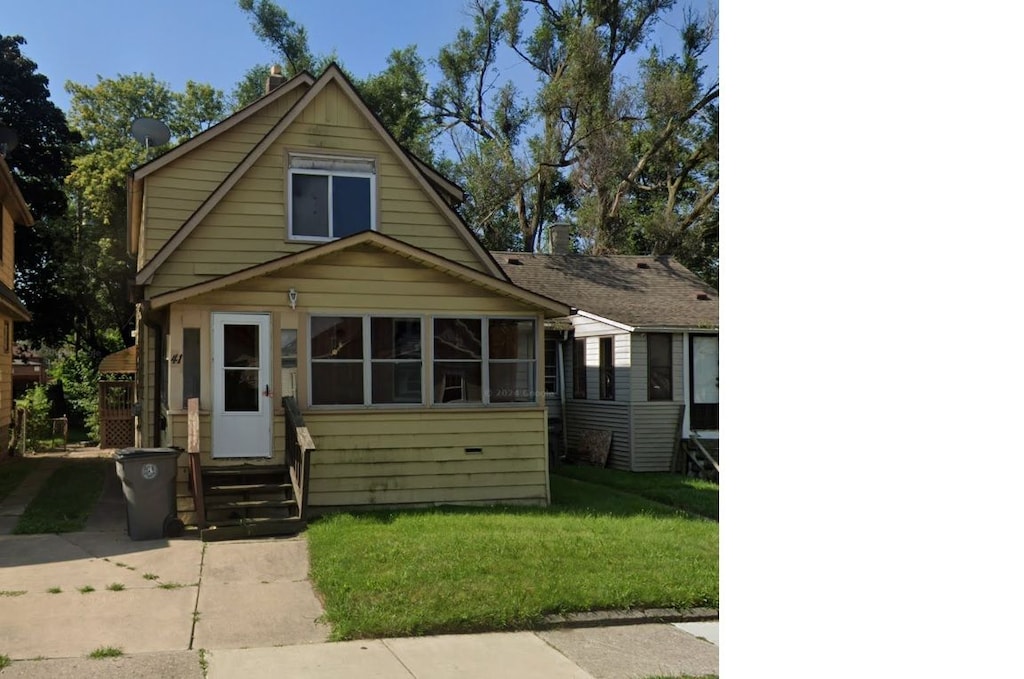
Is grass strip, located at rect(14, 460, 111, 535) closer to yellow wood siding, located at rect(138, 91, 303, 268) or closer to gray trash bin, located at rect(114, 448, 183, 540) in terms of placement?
gray trash bin, located at rect(114, 448, 183, 540)

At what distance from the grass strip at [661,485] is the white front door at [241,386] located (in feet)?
21.0

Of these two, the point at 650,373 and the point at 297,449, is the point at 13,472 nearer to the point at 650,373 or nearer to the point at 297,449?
the point at 297,449

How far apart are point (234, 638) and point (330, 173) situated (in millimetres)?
8962

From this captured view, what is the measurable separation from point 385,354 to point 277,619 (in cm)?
569

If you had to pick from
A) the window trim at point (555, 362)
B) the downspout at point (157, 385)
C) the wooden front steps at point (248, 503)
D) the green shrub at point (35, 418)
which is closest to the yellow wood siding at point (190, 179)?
the downspout at point (157, 385)

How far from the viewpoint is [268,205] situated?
1364 centimetres

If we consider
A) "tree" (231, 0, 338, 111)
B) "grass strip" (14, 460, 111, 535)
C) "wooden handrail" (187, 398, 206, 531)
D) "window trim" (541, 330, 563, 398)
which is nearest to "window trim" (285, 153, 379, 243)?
"wooden handrail" (187, 398, 206, 531)

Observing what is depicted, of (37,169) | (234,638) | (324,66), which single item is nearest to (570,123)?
(324,66)

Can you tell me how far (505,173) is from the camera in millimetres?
33000

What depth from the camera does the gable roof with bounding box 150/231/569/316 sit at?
11.3 m

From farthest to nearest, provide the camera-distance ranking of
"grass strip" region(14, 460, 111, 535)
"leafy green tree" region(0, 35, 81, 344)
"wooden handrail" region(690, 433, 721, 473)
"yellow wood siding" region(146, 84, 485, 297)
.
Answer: "leafy green tree" region(0, 35, 81, 344) < "wooden handrail" region(690, 433, 721, 473) < "yellow wood siding" region(146, 84, 485, 297) < "grass strip" region(14, 460, 111, 535)

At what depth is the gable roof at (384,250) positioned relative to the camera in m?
11.3

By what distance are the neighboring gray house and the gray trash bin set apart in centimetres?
907

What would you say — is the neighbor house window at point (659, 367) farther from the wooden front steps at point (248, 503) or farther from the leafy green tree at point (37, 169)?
the leafy green tree at point (37, 169)
